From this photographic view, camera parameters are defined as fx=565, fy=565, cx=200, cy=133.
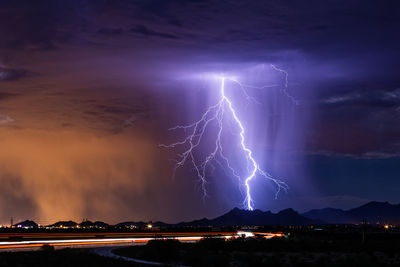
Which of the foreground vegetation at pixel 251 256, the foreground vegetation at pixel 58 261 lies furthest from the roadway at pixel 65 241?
the foreground vegetation at pixel 58 261

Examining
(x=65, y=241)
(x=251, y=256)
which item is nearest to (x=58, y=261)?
(x=251, y=256)

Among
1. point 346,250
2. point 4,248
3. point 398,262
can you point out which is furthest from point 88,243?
point 398,262

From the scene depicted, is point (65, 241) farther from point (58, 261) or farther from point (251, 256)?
point (251, 256)

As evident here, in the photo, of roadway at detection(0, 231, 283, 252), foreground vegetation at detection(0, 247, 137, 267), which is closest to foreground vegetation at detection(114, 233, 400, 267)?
foreground vegetation at detection(0, 247, 137, 267)

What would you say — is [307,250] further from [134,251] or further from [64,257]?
[64,257]

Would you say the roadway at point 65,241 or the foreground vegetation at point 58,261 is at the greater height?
the roadway at point 65,241

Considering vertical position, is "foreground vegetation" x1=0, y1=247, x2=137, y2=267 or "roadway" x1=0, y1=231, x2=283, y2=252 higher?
"roadway" x1=0, y1=231, x2=283, y2=252

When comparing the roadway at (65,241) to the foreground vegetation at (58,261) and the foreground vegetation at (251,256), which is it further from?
the foreground vegetation at (58,261)

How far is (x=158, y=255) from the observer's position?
36656mm

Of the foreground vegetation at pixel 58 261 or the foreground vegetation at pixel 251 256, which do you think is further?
the foreground vegetation at pixel 251 256

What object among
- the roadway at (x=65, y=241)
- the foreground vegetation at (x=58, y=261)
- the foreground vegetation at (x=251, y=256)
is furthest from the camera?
the roadway at (x=65, y=241)

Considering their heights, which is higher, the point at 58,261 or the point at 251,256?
the point at 58,261

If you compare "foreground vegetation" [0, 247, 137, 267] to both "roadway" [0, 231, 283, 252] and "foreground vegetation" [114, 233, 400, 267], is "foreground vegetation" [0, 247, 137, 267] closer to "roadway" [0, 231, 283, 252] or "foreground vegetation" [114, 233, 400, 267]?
"foreground vegetation" [114, 233, 400, 267]

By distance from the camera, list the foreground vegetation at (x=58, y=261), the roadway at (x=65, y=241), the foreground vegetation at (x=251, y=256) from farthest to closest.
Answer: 1. the roadway at (x=65, y=241)
2. the foreground vegetation at (x=251, y=256)
3. the foreground vegetation at (x=58, y=261)
